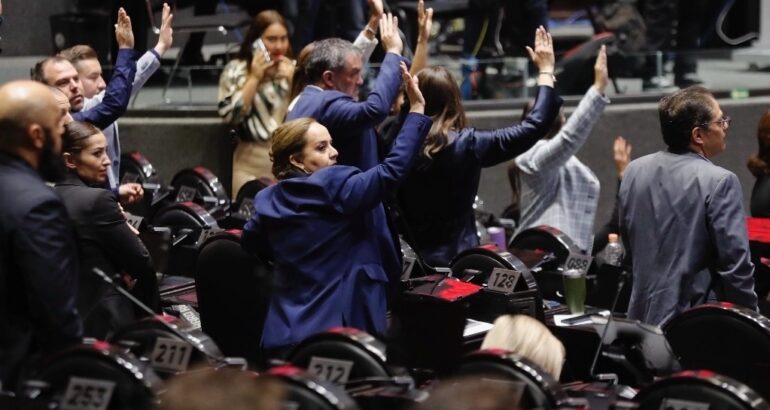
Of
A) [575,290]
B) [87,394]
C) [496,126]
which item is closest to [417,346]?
[87,394]

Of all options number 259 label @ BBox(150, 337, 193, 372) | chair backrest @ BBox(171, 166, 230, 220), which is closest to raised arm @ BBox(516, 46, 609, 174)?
chair backrest @ BBox(171, 166, 230, 220)

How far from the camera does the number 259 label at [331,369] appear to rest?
3.45 metres

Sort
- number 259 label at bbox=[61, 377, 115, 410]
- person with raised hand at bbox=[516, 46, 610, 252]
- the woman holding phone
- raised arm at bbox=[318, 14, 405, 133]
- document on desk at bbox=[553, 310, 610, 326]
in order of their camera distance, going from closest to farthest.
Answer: number 259 label at bbox=[61, 377, 115, 410], document on desk at bbox=[553, 310, 610, 326], raised arm at bbox=[318, 14, 405, 133], person with raised hand at bbox=[516, 46, 610, 252], the woman holding phone

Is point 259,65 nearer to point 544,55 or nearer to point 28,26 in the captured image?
point 28,26

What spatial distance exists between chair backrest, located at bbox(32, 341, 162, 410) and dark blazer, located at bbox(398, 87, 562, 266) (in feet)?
7.29

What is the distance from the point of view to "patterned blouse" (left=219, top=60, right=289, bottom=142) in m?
7.41

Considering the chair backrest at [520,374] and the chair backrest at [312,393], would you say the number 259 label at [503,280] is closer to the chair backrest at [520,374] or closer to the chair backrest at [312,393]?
the chair backrest at [520,374]

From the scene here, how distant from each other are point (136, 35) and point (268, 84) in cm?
188

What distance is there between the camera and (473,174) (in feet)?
17.8

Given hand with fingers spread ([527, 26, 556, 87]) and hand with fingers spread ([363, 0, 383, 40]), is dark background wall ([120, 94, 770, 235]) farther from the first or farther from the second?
hand with fingers spread ([527, 26, 556, 87])

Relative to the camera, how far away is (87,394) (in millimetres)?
3277

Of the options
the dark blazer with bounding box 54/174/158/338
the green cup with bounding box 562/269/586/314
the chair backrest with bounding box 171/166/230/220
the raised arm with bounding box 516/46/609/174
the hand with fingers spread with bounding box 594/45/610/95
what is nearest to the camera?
the dark blazer with bounding box 54/174/158/338

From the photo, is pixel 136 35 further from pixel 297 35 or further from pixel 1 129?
pixel 1 129

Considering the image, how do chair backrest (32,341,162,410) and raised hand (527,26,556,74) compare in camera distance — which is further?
raised hand (527,26,556,74)
